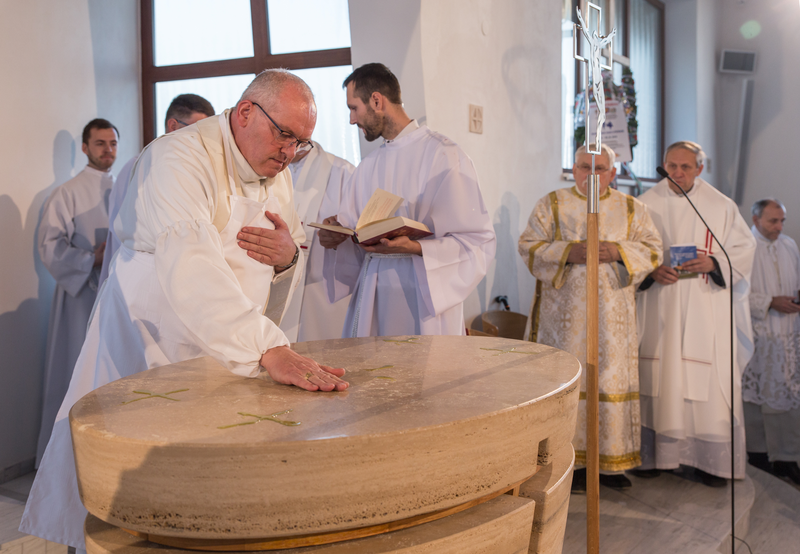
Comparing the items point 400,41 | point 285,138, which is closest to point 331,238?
point 285,138

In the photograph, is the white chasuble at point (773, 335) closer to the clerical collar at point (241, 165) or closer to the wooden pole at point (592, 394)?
the wooden pole at point (592, 394)

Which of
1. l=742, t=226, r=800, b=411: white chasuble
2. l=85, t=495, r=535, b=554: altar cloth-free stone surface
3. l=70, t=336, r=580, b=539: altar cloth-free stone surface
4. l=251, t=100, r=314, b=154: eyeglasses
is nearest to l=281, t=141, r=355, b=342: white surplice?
l=251, t=100, r=314, b=154: eyeglasses

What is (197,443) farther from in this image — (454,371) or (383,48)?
(383,48)

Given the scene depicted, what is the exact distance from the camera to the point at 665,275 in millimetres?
3943

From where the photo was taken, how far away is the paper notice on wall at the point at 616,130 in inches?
225

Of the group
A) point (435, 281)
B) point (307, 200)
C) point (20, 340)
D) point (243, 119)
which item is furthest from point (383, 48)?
point (20, 340)

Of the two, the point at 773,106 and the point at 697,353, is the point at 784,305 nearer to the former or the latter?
the point at 697,353

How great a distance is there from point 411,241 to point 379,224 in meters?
0.22

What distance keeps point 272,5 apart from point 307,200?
205 centimetres

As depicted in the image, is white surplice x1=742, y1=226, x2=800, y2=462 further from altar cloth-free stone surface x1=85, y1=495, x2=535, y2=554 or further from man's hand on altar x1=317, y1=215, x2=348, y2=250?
altar cloth-free stone surface x1=85, y1=495, x2=535, y2=554

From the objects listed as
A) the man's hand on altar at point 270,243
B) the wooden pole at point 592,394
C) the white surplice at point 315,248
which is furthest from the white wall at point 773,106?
the man's hand on altar at point 270,243

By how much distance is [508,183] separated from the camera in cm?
498

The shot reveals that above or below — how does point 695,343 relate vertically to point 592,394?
below

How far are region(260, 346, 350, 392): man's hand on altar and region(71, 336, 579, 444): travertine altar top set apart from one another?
0.08 feet
